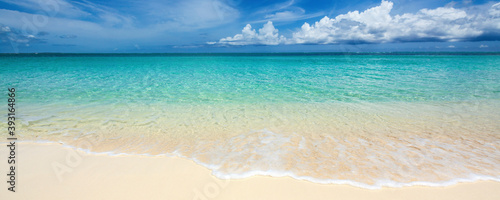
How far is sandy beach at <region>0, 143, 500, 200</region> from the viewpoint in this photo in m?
2.93

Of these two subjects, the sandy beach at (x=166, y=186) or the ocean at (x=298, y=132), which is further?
the ocean at (x=298, y=132)

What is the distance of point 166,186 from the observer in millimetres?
3133

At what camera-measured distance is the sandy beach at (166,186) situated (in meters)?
2.93

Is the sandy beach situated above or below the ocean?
below

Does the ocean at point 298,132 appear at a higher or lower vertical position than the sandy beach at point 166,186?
higher

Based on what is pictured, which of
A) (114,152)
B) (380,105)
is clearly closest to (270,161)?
(114,152)

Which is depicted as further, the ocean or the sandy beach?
the ocean

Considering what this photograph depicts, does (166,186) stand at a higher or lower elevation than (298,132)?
lower

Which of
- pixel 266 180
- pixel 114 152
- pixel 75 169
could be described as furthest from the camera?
pixel 114 152

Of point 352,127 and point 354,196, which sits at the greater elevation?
point 352,127

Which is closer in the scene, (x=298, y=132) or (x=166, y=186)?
(x=166, y=186)

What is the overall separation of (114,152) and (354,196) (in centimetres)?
408

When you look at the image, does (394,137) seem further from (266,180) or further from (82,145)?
(82,145)

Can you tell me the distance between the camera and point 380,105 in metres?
7.76
